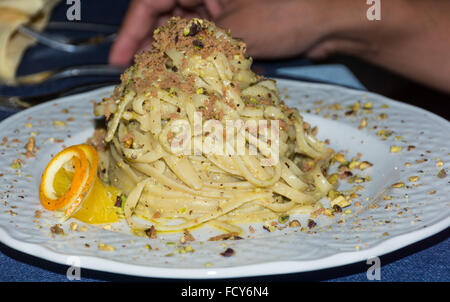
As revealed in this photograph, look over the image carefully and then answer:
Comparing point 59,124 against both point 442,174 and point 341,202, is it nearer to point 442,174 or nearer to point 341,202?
point 341,202

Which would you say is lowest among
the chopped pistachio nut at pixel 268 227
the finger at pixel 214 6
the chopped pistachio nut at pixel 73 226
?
the chopped pistachio nut at pixel 73 226

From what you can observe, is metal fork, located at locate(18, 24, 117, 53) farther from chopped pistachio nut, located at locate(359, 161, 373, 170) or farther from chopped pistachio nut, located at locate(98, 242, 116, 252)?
chopped pistachio nut, located at locate(98, 242, 116, 252)

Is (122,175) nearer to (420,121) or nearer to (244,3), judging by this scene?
(420,121)

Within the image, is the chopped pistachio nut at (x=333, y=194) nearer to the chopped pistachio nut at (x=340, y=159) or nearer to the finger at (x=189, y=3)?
the chopped pistachio nut at (x=340, y=159)

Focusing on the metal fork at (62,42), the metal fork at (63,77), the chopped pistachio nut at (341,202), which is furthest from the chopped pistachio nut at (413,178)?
the metal fork at (62,42)

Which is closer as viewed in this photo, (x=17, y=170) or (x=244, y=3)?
(x=17, y=170)

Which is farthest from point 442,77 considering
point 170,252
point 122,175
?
point 170,252

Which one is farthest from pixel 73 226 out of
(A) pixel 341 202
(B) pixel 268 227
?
(A) pixel 341 202
